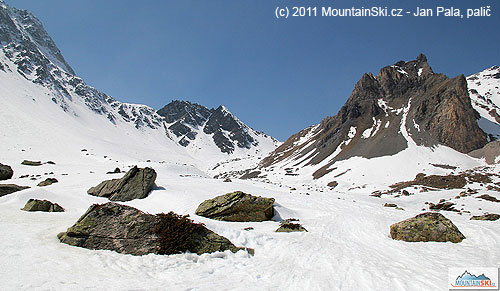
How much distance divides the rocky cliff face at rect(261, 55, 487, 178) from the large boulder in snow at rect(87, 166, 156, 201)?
215ft

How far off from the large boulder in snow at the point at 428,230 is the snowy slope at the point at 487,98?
9849cm

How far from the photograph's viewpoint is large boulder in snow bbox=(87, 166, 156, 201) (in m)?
21.1

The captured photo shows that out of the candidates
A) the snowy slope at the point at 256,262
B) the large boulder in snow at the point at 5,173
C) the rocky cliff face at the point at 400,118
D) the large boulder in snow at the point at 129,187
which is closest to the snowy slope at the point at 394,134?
the rocky cliff face at the point at 400,118

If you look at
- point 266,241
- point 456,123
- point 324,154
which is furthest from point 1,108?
point 456,123

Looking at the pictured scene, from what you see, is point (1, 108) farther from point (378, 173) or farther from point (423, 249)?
point (378, 173)

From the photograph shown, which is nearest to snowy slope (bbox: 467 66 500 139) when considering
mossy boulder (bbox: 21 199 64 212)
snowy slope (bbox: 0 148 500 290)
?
snowy slope (bbox: 0 148 500 290)

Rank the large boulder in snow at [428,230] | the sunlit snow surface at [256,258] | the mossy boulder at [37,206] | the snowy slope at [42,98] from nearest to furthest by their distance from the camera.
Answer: the sunlit snow surface at [256,258] < the large boulder in snow at [428,230] < the mossy boulder at [37,206] < the snowy slope at [42,98]

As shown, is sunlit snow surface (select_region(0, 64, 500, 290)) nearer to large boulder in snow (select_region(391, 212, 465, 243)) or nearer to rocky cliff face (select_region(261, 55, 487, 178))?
large boulder in snow (select_region(391, 212, 465, 243))

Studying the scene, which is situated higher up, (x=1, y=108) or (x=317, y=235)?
(x=1, y=108)

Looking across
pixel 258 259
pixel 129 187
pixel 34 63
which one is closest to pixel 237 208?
pixel 258 259

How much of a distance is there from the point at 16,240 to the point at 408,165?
75543 mm

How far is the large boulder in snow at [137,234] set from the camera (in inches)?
322

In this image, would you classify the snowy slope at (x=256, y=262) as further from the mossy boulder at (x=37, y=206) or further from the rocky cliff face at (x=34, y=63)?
the rocky cliff face at (x=34, y=63)

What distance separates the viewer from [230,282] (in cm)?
670
